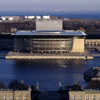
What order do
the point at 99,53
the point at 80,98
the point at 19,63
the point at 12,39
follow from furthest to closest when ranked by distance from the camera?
1. the point at 12,39
2. the point at 99,53
3. the point at 19,63
4. the point at 80,98

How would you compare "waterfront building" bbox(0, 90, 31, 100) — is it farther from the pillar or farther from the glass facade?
the pillar

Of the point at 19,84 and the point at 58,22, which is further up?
the point at 58,22

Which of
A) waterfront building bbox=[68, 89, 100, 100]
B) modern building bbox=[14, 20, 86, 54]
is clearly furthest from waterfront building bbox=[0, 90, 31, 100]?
modern building bbox=[14, 20, 86, 54]

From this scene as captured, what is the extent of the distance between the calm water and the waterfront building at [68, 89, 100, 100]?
215 cm

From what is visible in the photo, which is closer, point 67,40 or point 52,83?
point 52,83

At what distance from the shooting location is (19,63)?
1630 cm

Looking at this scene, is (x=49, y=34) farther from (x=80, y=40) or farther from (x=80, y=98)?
(x=80, y=98)

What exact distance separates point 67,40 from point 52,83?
6.94 meters

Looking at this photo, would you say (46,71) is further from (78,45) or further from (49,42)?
(78,45)

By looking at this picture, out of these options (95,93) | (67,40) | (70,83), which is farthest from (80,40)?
(95,93)

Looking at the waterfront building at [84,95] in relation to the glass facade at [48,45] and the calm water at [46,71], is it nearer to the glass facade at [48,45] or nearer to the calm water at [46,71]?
the calm water at [46,71]

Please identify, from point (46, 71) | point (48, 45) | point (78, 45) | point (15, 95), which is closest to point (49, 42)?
point (48, 45)

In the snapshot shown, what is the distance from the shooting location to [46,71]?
14352 mm

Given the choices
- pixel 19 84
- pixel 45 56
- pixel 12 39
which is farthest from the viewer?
pixel 12 39
